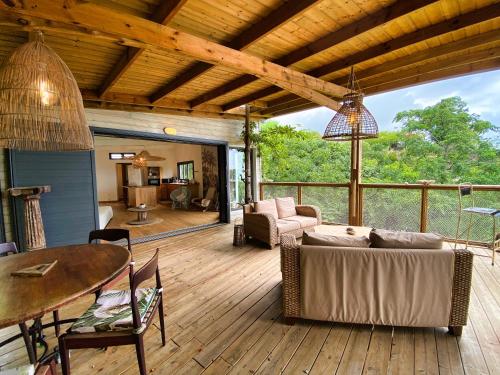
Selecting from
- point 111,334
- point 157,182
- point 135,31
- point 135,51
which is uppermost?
point 135,51

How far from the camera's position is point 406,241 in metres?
1.91

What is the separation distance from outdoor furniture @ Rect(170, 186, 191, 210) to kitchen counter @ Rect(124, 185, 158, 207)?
709mm

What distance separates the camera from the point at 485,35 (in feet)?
9.12

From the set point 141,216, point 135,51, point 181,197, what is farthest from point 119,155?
point 135,51

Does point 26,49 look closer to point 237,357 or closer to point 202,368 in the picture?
point 202,368

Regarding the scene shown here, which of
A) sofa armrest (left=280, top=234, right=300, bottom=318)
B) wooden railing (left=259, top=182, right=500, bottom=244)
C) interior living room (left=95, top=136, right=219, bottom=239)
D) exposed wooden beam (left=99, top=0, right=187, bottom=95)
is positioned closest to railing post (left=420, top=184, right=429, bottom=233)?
wooden railing (left=259, top=182, right=500, bottom=244)

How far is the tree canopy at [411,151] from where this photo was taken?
6.33 meters

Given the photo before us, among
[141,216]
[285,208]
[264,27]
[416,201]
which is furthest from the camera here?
[141,216]

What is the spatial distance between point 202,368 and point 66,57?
3.70 metres

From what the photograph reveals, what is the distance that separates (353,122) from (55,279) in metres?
2.87

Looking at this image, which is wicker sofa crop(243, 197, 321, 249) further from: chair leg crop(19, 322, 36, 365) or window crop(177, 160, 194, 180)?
window crop(177, 160, 194, 180)

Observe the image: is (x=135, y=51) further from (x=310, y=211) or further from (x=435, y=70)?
(x=435, y=70)

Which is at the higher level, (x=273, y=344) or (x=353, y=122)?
(x=353, y=122)

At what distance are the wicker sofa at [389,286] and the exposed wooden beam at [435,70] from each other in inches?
119
